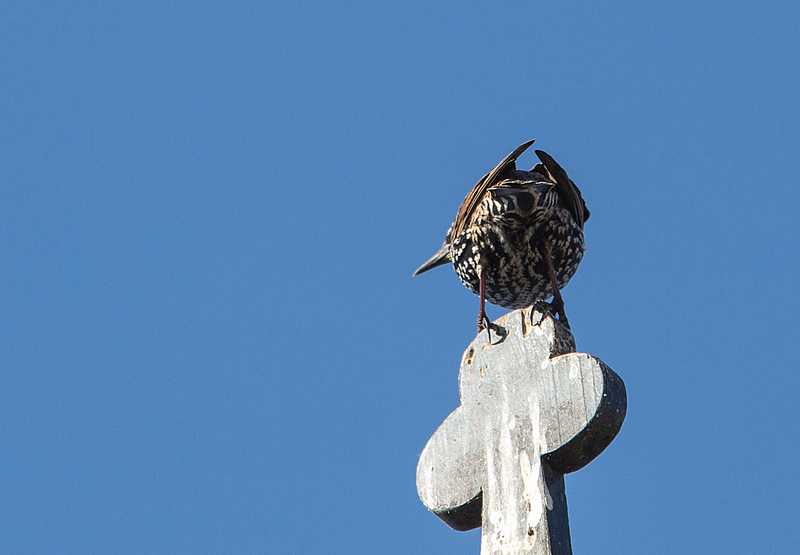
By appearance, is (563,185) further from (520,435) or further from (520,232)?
(520,435)

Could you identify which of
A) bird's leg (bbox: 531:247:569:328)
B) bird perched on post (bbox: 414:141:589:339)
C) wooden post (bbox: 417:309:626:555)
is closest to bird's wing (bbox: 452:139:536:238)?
bird perched on post (bbox: 414:141:589:339)

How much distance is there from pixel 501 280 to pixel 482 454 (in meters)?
2.51

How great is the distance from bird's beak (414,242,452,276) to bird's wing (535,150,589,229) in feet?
5.13

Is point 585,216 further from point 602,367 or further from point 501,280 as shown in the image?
point 602,367

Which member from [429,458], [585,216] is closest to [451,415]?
[429,458]

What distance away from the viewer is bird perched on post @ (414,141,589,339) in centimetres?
563

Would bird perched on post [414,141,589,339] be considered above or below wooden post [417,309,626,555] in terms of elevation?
above

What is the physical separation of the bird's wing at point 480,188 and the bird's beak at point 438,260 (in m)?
1.31

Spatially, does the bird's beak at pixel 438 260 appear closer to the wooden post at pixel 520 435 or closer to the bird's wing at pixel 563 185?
the bird's wing at pixel 563 185

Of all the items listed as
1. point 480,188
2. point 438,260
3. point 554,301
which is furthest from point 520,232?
point 438,260

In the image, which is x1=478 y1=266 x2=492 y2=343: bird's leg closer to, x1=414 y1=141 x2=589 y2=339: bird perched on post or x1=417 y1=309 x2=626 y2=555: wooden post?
x1=414 y1=141 x2=589 y2=339: bird perched on post

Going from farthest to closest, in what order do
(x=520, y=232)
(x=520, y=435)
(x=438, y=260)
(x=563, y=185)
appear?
(x=438, y=260) → (x=563, y=185) → (x=520, y=232) → (x=520, y=435)

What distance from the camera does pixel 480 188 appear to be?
5.78 m

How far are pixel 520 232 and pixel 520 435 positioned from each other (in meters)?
2.44
